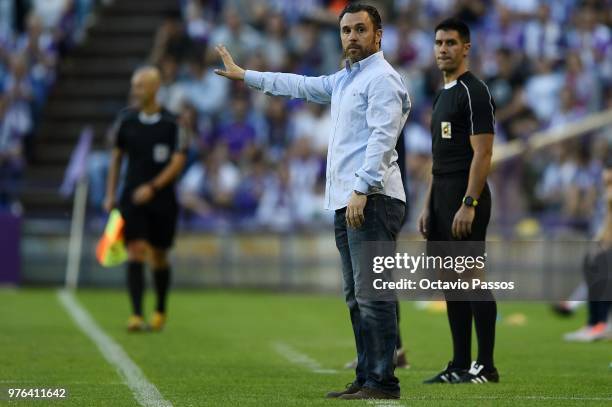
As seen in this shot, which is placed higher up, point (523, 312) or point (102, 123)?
point (102, 123)

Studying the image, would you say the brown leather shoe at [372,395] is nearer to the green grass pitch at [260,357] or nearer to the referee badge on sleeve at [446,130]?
the green grass pitch at [260,357]

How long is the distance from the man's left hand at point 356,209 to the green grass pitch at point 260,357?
3.16 ft

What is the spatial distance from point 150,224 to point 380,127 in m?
6.31

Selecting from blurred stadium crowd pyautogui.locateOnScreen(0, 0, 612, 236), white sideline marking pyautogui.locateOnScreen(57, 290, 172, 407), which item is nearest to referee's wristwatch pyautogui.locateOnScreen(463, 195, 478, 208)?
white sideline marking pyautogui.locateOnScreen(57, 290, 172, 407)

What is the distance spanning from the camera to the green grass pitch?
7.86 meters

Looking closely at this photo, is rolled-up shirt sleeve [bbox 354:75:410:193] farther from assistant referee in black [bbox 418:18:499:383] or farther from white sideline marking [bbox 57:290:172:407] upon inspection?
white sideline marking [bbox 57:290:172:407]

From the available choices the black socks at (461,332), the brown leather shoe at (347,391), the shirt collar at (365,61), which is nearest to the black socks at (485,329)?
the black socks at (461,332)

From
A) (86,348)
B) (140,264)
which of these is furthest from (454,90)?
(140,264)

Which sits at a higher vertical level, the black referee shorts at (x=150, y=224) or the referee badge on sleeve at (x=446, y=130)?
the referee badge on sleeve at (x=446, y=130)

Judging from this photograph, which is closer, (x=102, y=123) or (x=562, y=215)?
(x=562, y=215)

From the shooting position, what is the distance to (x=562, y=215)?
1897cm

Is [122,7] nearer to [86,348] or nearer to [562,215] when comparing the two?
[562,215]

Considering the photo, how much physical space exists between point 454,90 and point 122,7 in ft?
61.7

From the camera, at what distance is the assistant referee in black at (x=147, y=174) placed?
13.2 metres
